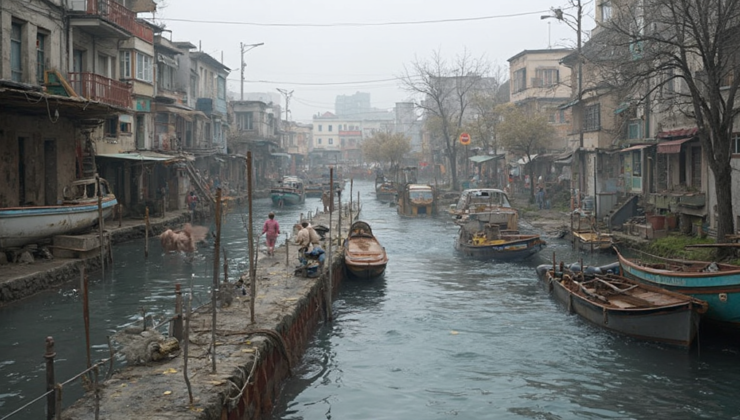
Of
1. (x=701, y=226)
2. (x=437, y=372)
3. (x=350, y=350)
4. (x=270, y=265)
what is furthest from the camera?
(x=701, y=226)

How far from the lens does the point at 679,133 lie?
2609cm

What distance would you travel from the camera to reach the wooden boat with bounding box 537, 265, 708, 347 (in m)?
13.8

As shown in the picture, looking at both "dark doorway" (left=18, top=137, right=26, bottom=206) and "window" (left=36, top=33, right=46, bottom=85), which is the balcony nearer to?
"window" (left=36, top=33, right=46, bottom=85)

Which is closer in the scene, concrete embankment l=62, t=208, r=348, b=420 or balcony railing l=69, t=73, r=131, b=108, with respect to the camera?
concrete embankment l=62, t=208, r=348, b=420

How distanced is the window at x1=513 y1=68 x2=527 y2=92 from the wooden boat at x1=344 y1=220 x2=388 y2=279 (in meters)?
33.6

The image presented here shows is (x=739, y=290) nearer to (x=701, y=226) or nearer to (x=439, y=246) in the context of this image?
(x=701, y=226)

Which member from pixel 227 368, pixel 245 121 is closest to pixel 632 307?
pixel 227 368

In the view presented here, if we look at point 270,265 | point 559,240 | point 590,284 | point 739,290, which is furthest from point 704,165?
point 270,265

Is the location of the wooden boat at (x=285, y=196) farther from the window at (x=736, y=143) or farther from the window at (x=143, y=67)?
the window at (x=736, y=143)

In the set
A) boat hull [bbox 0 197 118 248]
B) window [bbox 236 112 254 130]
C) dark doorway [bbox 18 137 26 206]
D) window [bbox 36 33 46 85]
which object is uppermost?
window [bbox 236 112 254 130]

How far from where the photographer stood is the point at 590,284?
18.0 m

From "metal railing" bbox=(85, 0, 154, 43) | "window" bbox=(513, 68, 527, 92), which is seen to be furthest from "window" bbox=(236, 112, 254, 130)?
"metal railing" bbox=(85, 0, 154, 43)

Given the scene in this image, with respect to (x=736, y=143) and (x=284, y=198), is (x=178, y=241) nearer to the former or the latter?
(x=736, y=143)

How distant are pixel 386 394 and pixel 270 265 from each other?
348 inches
